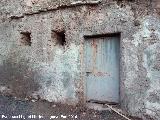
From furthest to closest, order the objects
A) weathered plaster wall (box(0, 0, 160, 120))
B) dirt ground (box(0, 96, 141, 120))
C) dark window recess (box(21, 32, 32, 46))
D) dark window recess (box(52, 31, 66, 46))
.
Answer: dark window recess (box(21, 32, 32, 46))
dark window recess (box(52, 31, 66, 46))
dirt ground (box(0, 96, 141, 120))
weathered plaster wall (box(0, 0, 160, 120))

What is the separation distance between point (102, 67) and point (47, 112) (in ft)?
4.74

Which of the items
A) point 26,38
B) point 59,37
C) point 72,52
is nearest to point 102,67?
point 72,52

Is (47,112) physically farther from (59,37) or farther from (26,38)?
(26,38)

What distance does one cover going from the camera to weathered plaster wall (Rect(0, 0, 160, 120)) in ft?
18.8

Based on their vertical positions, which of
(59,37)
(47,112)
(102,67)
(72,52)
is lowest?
(47,112)

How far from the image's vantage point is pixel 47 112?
6496mm

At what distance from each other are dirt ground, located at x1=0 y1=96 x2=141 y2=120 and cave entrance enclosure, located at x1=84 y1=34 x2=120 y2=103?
36cm

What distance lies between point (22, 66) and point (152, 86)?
3.43 m

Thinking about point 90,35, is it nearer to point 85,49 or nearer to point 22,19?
point 85,49

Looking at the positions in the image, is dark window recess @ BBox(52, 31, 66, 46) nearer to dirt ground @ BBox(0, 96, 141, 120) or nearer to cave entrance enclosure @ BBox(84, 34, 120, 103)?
cave entrance enclosure @ BBox(84, 34, 120, 103)

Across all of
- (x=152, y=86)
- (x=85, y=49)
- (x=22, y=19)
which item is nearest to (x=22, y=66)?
(x=22, y=19)

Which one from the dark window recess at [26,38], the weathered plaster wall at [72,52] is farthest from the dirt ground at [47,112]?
the dark window recess at [26,38]

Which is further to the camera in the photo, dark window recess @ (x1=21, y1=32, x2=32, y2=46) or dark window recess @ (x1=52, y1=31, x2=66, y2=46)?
dark window recess @ (x1=21, y1=32, x2=32, y2=46)

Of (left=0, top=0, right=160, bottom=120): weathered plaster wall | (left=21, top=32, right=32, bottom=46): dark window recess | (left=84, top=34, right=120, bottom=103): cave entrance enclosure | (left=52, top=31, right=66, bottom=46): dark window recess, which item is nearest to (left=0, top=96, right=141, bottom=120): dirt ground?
(left=0, top=0, right=160, bottom=120): weathered plaster wall
